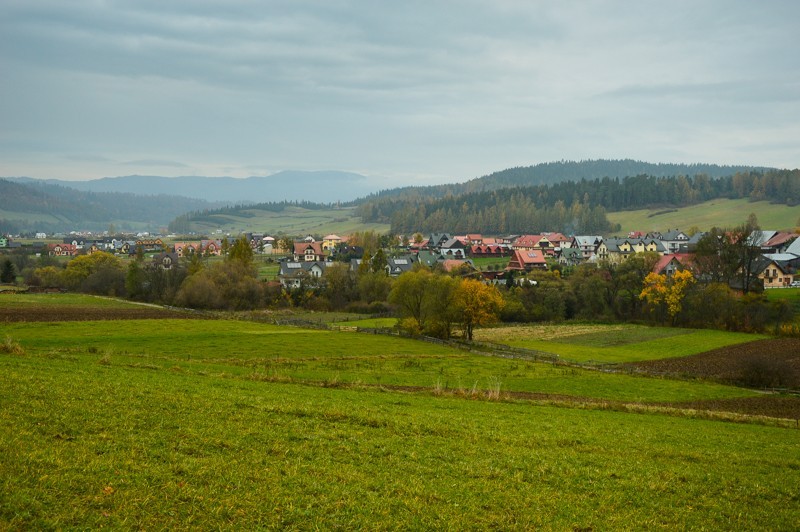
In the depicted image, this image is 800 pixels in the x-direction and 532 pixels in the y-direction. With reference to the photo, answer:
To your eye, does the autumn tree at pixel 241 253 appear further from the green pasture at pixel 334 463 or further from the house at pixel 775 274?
the green pasture at pixel 334 463

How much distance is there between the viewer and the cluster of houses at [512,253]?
10662 centimetres

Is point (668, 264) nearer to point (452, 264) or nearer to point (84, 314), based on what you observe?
point (452, 264)

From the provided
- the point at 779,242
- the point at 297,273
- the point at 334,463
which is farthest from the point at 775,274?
the point at 334,463

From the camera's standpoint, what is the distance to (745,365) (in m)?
43.1

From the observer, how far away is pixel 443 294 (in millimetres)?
61094

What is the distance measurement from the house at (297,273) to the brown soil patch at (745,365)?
219 feet

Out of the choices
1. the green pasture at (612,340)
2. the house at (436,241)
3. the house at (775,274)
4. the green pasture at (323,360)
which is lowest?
the green pasture at (612,340)

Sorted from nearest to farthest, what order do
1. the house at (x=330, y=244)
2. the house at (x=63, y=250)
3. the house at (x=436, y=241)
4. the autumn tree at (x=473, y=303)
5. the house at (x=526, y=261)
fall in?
the autumn tree at (x=473, y=303), the house at (x=526, y=261), the house at (x=63, y=250), the house at (x=330, y=244), the house at (x=436, y=241)

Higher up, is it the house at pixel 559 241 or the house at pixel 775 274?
the house at pixel 559 241

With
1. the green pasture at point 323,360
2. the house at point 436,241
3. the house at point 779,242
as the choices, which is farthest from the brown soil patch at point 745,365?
the house at point 436,241

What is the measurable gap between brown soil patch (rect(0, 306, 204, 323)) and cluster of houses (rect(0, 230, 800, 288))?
34881 millimetres

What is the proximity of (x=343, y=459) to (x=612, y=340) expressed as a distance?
59.6 m

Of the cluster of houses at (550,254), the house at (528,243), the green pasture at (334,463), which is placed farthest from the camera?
the house at (528,243)

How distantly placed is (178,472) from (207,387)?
938 centimetres
